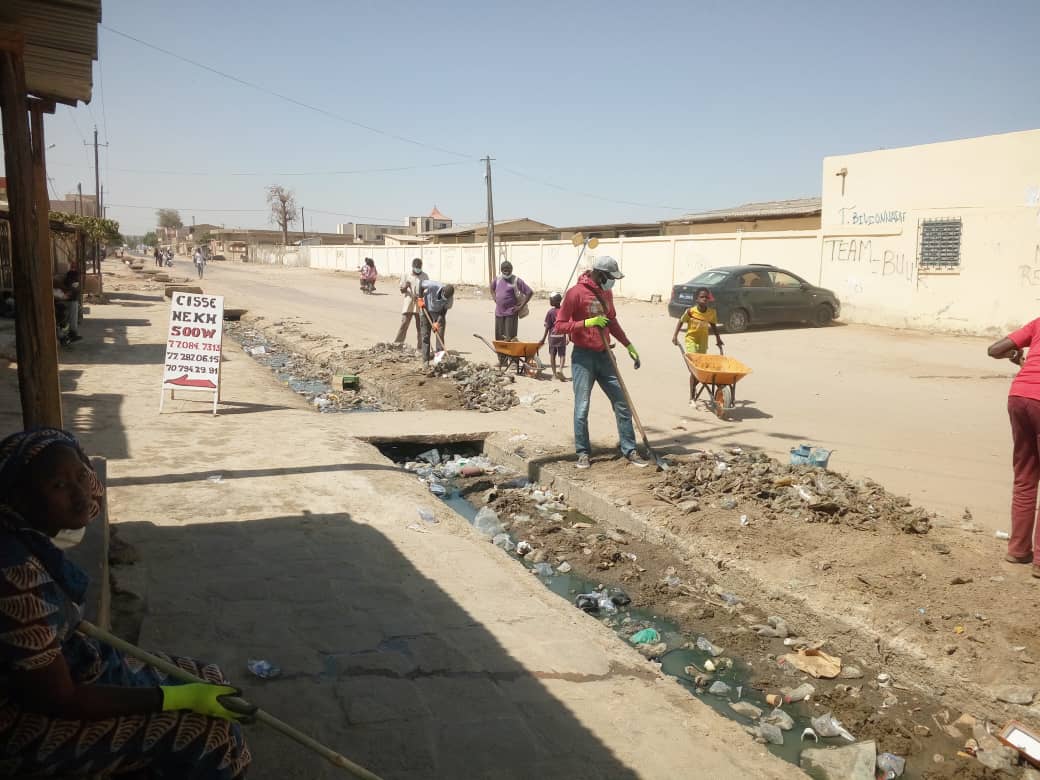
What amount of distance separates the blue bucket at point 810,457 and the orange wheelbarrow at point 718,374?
211cm

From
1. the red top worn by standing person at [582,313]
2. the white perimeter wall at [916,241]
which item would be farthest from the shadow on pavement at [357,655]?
the white perimeter wall at [916,241]

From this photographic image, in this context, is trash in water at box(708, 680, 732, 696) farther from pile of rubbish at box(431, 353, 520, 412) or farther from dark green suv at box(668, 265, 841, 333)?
dark green suv at box(668, 265, 841, 333)

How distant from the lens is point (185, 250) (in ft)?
381

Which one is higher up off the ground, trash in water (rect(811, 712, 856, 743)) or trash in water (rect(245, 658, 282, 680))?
trash in water (rect(245, 658, 282, 680))

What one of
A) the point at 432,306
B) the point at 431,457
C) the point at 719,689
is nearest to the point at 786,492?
the point at 719,689

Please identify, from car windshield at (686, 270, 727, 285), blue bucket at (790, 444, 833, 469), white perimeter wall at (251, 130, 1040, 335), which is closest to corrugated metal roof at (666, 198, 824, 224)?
white perimeter wall at (251, 130, 1040, 335)

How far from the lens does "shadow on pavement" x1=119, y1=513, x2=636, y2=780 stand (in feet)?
10.7

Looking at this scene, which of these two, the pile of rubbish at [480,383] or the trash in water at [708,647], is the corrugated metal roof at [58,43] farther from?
the pile of rubbish at [480,383]

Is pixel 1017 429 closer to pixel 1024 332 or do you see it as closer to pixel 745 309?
pixel 1024 332

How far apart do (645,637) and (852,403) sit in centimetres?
769

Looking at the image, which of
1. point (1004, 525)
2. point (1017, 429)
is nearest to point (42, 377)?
point (1017, 429)

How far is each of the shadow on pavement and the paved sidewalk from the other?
0.03ft

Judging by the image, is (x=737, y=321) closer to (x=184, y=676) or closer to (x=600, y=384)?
(x=600, y=384)

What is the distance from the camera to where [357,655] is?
13.2 feet
